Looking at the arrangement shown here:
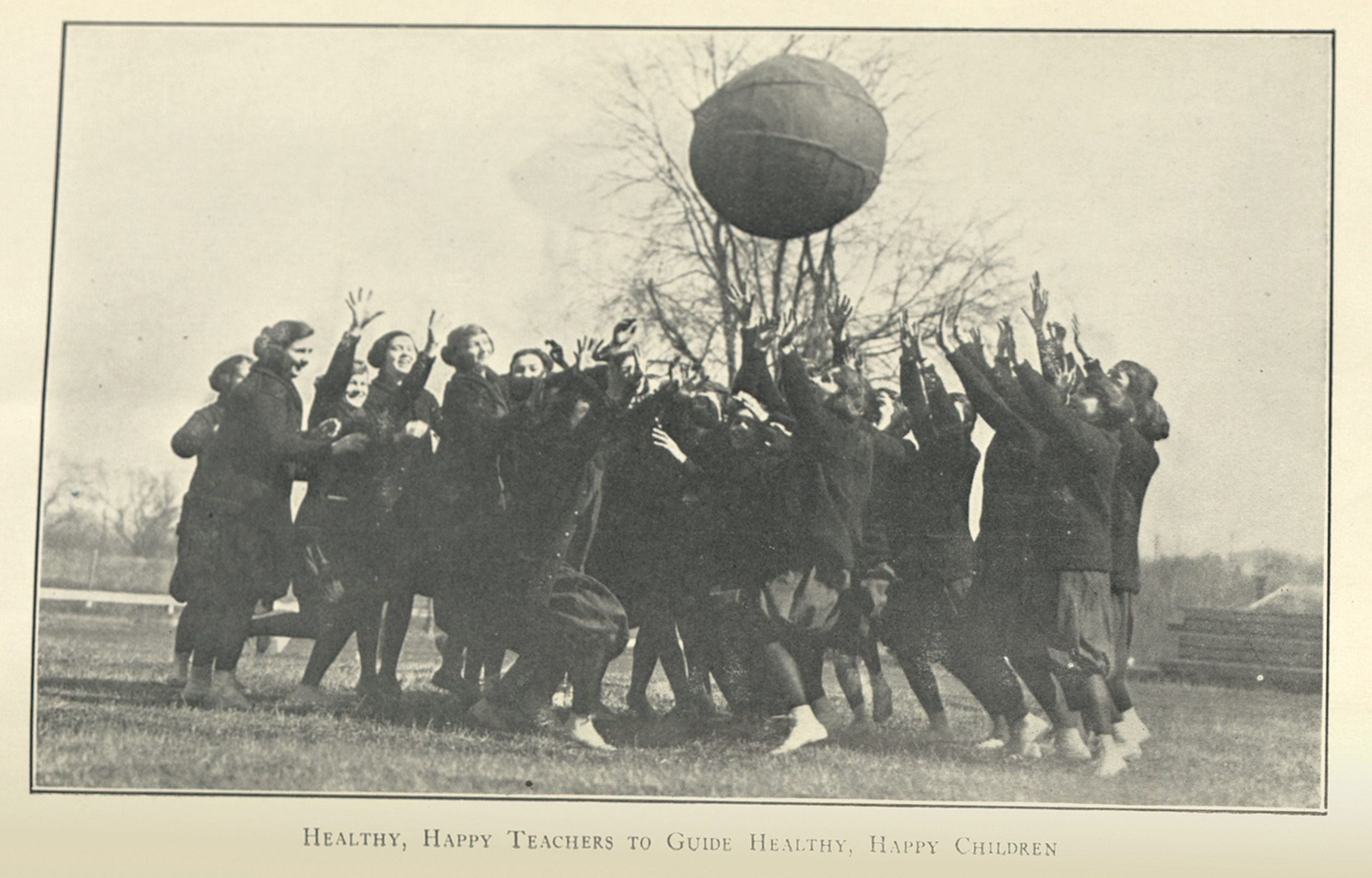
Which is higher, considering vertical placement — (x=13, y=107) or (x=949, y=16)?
(x=949, y=16)

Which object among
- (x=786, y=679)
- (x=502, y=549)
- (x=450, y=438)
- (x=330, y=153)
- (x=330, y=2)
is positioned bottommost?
(x=786, y=679)

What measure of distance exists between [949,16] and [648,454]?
2415mm

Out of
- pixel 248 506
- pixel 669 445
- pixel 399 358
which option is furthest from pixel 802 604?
pixel 248 506

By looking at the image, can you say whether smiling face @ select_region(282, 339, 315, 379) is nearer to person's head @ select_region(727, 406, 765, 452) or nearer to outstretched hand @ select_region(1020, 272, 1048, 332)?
person's head @ select_region(727, 406, 765, 452)

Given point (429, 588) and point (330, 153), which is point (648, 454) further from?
point (330, 153)

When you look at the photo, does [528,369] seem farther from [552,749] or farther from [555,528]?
[552,749]

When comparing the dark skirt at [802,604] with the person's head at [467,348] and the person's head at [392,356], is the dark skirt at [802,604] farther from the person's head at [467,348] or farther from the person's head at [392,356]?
the person's head at [392,356]

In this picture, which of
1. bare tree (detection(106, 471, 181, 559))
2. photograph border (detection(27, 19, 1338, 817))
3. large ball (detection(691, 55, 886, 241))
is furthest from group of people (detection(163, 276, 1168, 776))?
large ball (detection(691, 55, 886, 241))

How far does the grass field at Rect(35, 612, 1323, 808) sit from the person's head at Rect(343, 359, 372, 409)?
1056mm

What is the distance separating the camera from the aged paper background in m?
7.01

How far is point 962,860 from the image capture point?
702 centimetres

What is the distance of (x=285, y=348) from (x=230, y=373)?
27cm

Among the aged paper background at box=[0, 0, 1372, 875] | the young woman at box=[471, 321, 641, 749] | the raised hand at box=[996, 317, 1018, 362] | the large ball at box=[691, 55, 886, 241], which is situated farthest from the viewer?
the raised hand at box=[996, 317, 1018, 362]

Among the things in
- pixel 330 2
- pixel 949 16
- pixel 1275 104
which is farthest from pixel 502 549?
pixel 1275 104
